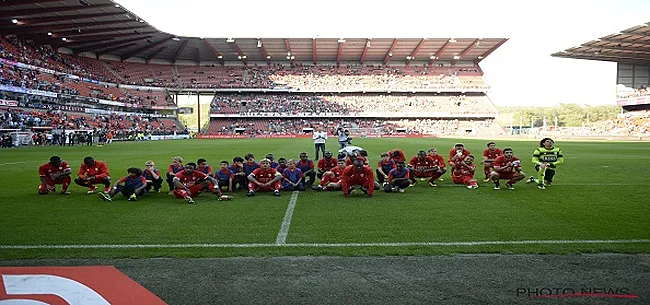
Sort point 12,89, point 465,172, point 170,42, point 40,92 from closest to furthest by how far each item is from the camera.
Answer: point 465,172 → point 12,89 → point 40,92 → point 170,42

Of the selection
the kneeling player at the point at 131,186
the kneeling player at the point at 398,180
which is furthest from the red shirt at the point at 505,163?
the kneeling player at the point at 131,186

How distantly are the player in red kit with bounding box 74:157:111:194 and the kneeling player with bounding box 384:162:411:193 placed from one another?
7429 mm

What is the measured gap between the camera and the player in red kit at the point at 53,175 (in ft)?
39.1

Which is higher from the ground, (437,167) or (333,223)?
(437,167)

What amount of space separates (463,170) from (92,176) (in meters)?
10.5

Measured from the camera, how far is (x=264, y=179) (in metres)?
12.0

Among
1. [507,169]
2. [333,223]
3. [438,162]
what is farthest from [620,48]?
[333,223]

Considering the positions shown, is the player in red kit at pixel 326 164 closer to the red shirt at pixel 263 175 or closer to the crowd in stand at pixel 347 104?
the red shirt at pixel 263 175

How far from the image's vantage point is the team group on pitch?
11.2m

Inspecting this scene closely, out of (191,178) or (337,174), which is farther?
(337,174)

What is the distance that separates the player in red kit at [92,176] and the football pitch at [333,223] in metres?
0.36

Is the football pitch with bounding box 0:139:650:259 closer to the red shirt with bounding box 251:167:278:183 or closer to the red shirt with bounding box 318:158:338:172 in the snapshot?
the red shirt with bounding box 251:167:278:183

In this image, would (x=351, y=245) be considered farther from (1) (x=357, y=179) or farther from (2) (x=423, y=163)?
(2) (x=423, y=163)

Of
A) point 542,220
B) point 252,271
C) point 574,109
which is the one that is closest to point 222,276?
point 252,271
